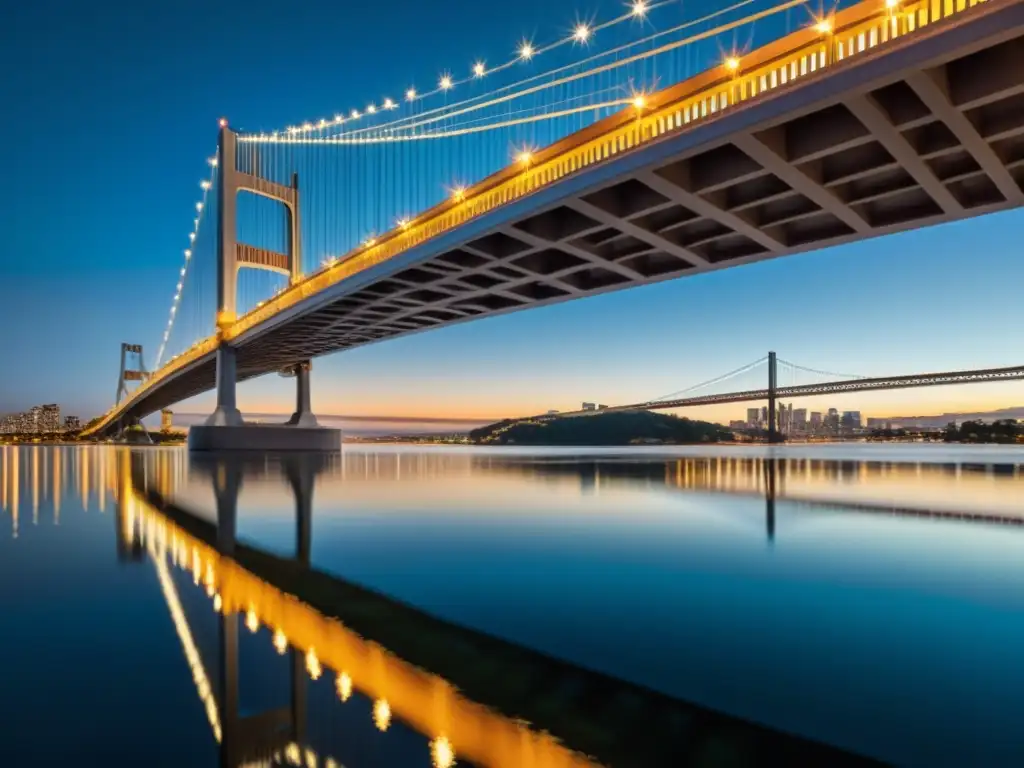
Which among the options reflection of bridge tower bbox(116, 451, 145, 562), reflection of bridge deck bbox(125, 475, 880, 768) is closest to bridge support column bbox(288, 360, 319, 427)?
reflection of bridge tower bbox(116, 451, 145, 562)

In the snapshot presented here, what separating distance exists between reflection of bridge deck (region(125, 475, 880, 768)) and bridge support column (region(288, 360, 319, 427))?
41.2 metres

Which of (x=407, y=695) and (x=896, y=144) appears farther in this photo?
(x=896, y=144)

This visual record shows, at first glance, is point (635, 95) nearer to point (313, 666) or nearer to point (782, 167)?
point (782, 167)

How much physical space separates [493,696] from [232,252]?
44237 mm

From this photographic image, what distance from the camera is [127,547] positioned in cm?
769

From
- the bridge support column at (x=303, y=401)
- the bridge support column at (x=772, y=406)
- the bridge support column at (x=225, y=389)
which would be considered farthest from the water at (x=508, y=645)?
the bridge support column at (x=772, y=406)

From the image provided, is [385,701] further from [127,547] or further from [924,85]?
[924,85]

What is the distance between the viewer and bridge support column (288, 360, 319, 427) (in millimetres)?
A: 45219

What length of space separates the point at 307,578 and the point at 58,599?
1.88m

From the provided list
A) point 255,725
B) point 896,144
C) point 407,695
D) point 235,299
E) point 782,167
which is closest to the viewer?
point 255,725

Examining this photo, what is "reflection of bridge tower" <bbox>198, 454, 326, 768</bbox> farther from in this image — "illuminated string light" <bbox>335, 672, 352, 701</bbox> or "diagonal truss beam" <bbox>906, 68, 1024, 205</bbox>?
"diagonal truss beam" <bbox>906, 68, 1024, 205</bbox>

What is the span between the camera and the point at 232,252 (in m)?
43.0

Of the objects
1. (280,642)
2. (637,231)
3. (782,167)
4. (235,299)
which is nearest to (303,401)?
(235,299)

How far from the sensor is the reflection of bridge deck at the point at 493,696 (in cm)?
276
